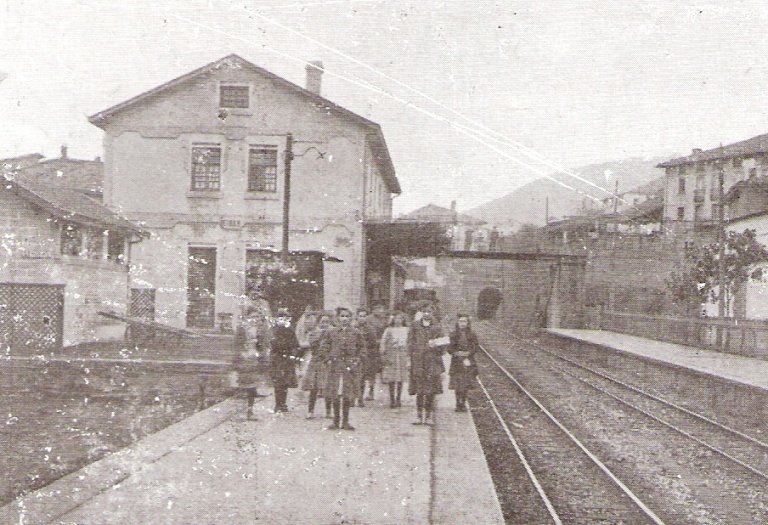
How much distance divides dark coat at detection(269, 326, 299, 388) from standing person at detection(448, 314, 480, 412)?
2.32 m

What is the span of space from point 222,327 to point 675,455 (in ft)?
45.1

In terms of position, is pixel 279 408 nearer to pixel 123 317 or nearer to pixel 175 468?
pixel 175 468

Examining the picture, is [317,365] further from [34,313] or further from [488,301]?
[488,301]

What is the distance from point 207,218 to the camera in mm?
21344

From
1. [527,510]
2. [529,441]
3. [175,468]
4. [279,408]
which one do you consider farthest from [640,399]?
[175,468]

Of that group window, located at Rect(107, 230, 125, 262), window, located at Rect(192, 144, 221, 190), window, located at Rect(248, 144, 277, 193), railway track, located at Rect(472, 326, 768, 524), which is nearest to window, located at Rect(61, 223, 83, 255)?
window, located at Rect(107, 230, 125, 262)

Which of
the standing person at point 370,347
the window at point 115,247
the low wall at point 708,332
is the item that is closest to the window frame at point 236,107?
the window at point 115,247

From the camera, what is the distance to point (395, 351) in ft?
38.6

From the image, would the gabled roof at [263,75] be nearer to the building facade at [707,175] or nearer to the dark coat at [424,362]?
the building facade at [707,175]

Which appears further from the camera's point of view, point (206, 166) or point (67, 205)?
point (206, 166)

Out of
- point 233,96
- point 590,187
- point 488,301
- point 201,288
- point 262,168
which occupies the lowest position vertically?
point 488,301

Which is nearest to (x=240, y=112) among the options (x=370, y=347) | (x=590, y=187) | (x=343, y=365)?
(x=370, y=347)

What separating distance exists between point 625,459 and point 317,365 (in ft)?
13.0

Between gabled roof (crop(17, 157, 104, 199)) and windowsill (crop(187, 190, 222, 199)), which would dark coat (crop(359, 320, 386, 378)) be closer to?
windowsill (crop(187, 190, 222, 199))
